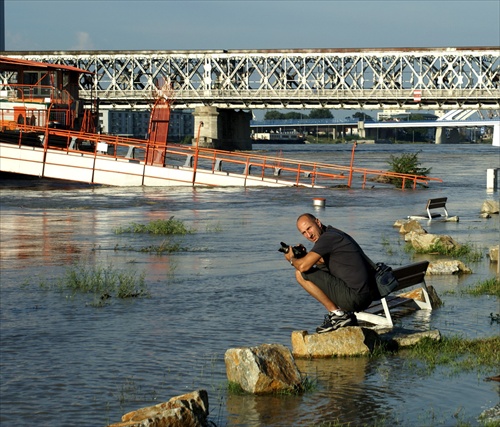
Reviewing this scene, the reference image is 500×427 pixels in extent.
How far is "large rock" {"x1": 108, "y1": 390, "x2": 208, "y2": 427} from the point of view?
268 inches

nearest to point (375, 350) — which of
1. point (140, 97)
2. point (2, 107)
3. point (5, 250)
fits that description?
point (5, 250)

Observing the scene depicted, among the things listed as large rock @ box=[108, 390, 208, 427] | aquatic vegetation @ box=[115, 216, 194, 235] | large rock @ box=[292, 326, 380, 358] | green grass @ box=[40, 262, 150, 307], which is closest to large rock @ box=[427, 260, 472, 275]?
green grass @ box=[40, 262, 150, 307]

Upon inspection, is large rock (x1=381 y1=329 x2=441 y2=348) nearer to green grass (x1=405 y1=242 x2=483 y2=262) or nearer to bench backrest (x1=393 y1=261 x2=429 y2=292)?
bench backrest (x1=393 y1=261 x2=429 y2=292)

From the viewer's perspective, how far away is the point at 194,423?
7.06m

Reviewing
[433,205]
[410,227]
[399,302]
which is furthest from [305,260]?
[433,205]

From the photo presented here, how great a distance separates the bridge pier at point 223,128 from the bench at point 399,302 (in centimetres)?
11417

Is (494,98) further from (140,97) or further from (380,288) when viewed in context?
(380,288)

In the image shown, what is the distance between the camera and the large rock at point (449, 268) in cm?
1516

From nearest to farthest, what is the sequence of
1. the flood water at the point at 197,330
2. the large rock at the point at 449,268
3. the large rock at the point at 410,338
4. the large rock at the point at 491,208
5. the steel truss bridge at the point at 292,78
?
A: the flood water at the point at 197,330 < the large rock at the point at 410,338 < the large rock at the point at 449,268 < the large rock at the point at 491,208 < the steel truss bridge at the point at 292,78

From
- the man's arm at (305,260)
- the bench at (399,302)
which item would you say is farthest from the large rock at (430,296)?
the man's arm at (305,260)

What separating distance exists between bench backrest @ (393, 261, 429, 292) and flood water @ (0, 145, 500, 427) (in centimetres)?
43

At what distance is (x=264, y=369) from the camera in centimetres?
833

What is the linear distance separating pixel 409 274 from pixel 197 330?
230 centimetres

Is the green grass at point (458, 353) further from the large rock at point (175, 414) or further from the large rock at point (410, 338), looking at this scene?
the large rock at point (175, 414)
